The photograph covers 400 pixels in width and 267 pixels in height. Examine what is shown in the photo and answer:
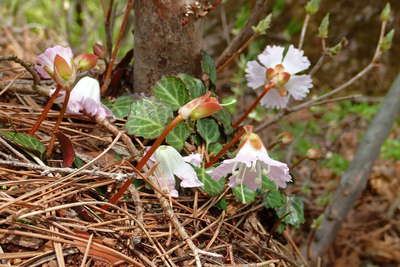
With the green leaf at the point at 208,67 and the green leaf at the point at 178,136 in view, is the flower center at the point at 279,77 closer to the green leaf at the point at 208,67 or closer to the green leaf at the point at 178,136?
the green leaf at the point at 208,67

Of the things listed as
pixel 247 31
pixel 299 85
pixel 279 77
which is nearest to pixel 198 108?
pixel 279 77

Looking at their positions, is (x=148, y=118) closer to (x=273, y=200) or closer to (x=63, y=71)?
(x=63, y=71)

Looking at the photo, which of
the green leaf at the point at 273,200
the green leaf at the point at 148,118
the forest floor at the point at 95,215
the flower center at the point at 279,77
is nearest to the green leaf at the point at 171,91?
the green leaf at the point at 148,118

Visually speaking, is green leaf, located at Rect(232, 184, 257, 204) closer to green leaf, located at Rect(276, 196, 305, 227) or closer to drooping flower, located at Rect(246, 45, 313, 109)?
green leaf, located at Rect(276, 196, 305, 227)

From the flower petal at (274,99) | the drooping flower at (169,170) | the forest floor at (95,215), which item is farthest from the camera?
the flower petal at (274,99)

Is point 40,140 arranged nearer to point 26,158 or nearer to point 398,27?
point 26,158

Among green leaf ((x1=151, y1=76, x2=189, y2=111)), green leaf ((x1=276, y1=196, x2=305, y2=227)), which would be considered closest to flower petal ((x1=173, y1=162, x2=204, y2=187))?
green leaf ((x1=151, y1=76, x2=189, y2=111))
